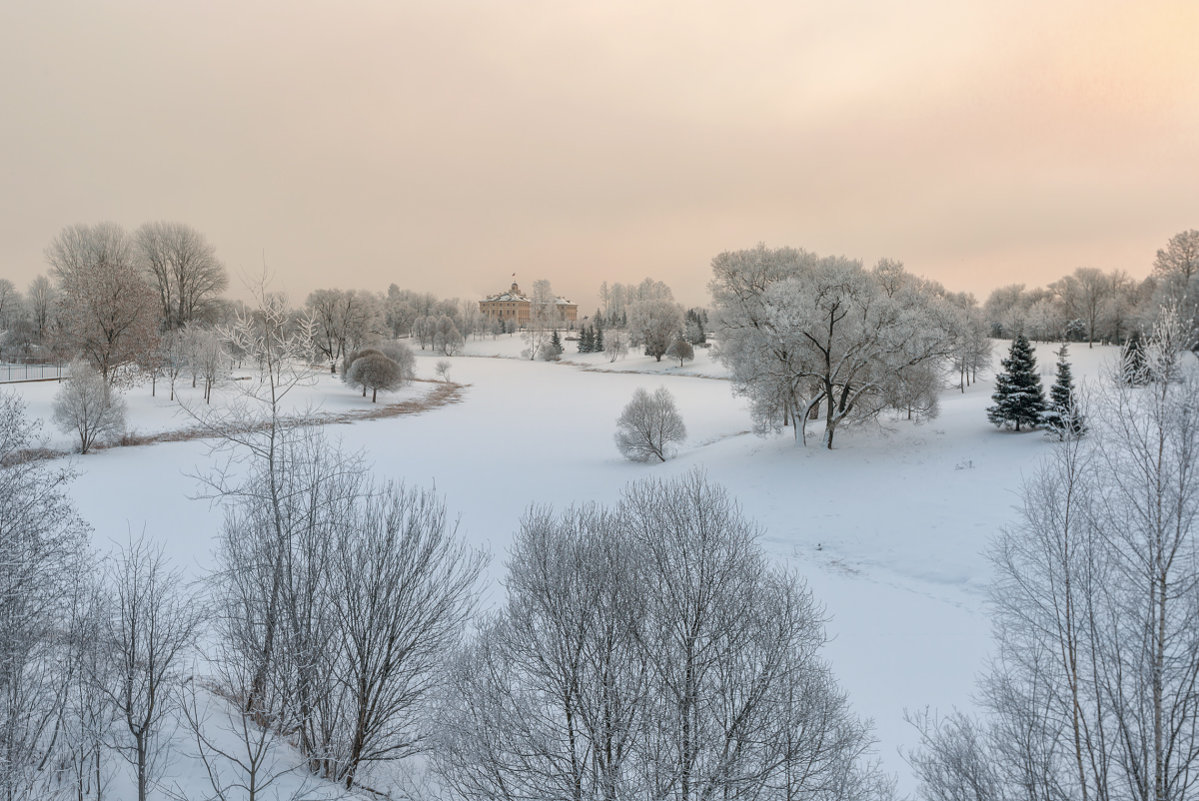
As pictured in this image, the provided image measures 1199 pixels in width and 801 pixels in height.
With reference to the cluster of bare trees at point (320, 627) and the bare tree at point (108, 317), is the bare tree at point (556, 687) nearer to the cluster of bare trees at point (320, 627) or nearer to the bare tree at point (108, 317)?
the cluster of bare trees at point (320, 627)

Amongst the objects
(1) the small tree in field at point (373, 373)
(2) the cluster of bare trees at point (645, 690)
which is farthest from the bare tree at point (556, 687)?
(1) the small tree in field at point (373, 373)

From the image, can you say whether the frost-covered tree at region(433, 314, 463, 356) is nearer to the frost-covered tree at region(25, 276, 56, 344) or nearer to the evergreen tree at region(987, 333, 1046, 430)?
the frost-covered tree at region(25, 276, 56, 344)

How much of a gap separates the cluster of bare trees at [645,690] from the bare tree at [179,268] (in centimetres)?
6058

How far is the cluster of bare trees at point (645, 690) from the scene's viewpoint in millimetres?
8320

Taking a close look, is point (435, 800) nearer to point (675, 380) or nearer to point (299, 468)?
point (299, 468)

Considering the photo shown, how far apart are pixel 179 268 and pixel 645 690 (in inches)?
2615

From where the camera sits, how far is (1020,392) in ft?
78.1

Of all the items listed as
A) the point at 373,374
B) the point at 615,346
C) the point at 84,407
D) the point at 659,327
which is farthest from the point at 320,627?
the point at 615,346

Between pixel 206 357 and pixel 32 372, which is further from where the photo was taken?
pixel 32 372

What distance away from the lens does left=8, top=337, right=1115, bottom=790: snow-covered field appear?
42.0ft

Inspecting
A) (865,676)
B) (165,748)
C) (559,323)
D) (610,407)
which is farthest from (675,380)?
(559,323)

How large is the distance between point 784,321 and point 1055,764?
1815 cm

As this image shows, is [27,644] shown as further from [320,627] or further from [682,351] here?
[682,351]

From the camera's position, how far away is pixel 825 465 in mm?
24562
